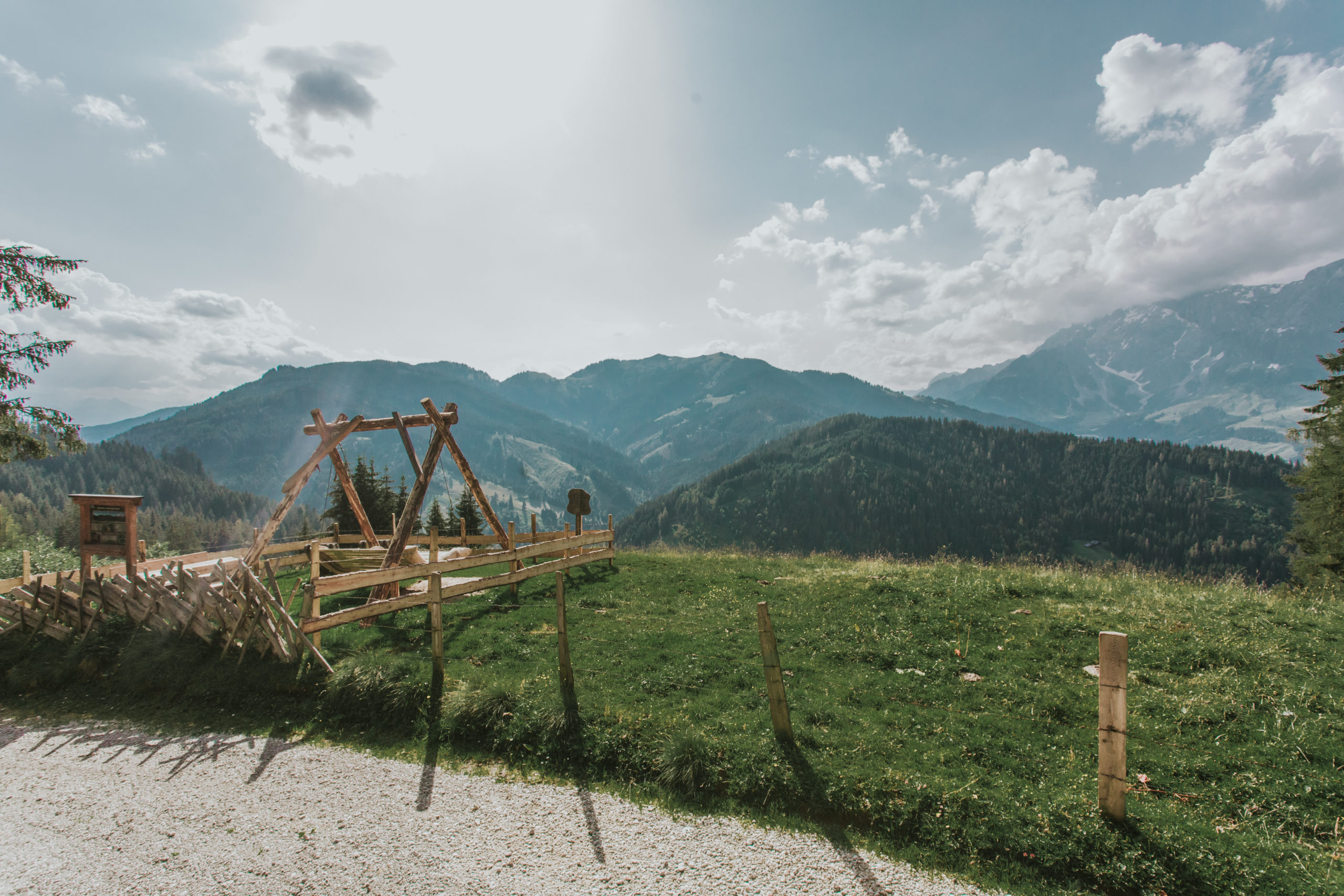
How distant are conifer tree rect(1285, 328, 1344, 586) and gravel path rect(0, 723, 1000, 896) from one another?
32.7 m

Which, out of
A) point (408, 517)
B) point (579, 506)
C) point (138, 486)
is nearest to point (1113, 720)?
point (408, 517)

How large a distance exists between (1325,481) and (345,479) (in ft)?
142

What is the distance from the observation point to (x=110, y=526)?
44.0 ft

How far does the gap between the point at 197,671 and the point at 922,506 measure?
187400mm

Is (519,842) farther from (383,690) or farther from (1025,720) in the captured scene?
(1025,720)

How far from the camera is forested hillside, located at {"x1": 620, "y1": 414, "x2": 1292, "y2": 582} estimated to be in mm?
162000

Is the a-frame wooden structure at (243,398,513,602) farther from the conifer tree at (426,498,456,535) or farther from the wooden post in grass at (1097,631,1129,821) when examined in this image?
the conifer tree at (426,498,456,535)

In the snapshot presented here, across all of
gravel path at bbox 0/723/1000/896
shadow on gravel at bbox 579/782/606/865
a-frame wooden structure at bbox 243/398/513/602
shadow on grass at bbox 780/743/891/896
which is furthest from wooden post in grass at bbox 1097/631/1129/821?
a-frame wooden structure at bbox 243/398/513/602

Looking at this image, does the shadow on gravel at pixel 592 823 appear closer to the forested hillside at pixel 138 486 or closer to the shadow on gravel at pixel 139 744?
the shadow on gravel at pixel 139 744

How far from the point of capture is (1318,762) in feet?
21.7

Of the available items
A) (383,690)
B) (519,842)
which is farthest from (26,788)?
(519,842)

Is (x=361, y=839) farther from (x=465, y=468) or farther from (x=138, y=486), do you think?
(x=138, y=486)

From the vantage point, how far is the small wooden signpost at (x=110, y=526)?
13.2 metres

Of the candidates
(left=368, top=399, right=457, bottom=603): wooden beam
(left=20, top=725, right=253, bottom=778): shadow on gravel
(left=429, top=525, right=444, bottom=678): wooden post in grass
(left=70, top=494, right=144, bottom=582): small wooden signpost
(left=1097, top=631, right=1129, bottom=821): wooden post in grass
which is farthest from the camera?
(left=368, top=399, right=457, bottom=603): wooden beam
